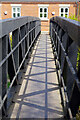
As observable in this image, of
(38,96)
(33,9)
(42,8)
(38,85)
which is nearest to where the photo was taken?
(38,96)

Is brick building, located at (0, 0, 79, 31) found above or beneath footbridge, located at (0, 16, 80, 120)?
above

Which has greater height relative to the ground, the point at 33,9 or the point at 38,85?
the point at 33,9

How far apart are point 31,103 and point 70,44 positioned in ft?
3.41

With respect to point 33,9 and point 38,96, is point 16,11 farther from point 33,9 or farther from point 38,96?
point 38,96

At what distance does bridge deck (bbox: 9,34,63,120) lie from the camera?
2.93 meters

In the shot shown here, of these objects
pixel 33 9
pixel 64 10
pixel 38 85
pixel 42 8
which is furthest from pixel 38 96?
pixel 64 10

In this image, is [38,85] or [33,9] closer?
[38,85]

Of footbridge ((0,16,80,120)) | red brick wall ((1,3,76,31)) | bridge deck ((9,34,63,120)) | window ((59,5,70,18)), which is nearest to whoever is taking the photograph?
footbridge ((0,16,80,120))

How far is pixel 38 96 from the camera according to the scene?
3.51m

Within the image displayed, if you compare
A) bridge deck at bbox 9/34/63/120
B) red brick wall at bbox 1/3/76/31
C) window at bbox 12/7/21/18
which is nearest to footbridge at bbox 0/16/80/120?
bridge deck at bbox 9/34/63/120

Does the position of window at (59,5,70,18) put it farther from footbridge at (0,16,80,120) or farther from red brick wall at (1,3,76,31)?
footbridge at (0,16,80,120)

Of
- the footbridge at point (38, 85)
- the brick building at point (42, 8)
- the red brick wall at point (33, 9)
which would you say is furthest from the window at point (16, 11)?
the footbridge at point (38, 85)

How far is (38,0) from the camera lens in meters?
24.2

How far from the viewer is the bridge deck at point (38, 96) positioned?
9.63 feet
